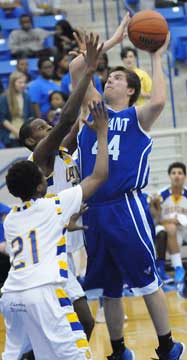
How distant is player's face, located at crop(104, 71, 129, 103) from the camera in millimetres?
6805

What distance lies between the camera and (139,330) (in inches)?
333

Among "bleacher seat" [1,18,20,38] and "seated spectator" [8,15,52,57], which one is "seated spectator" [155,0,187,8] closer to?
"seated spectator" [8,15,52,57]

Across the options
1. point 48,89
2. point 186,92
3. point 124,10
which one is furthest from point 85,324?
point 124,10

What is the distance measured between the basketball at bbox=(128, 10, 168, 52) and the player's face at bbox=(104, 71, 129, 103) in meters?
0.34

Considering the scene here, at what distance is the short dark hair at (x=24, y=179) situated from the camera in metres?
5.50

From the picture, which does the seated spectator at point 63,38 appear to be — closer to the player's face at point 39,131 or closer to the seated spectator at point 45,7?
the seated spectator at point 45,7

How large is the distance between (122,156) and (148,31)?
854 millimetres

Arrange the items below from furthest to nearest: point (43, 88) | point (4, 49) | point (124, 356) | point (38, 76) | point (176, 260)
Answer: point (4, 49) < point (38, 76) < point (43, 88) < point (176, 260) < point (124, 356)

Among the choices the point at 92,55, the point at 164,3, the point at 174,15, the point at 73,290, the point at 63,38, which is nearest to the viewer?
the point at 92,55

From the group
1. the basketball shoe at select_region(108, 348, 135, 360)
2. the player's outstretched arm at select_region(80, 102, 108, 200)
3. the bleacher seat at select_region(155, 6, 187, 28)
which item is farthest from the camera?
the bleacher seat at select_region(155, 6, 187, 28)

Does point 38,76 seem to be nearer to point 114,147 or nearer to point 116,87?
point 116,87

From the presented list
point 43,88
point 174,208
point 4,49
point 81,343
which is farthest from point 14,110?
point 81,343

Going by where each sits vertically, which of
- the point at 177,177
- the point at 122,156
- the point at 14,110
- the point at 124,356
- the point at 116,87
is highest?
the point at 116,87

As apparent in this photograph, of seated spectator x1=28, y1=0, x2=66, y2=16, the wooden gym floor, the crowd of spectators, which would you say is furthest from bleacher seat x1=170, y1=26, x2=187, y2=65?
the wooden gym floor
